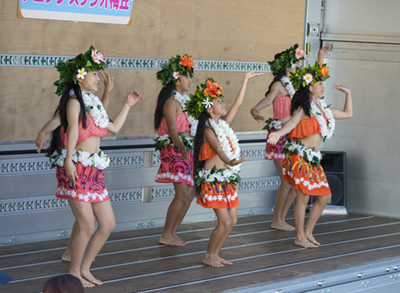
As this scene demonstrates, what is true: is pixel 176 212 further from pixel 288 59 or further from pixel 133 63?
pixel 288 59

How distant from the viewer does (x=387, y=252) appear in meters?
5.64

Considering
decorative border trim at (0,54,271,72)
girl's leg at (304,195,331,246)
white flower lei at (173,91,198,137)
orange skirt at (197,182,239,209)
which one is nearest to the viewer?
orange skirt at (197,182,239,209)

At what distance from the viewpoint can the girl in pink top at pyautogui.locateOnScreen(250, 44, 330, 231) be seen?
618 centimetres

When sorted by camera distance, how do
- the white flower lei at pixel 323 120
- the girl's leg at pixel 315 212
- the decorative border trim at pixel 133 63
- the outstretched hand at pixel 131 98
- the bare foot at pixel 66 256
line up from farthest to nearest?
the girl's leg at pixel 315 212 → the white flower lei at pixel 323 120 → the decorative border trim at pixel 133 63 → the bare foot at pixel 66 256 → the outstretched hand at pixel 131 98

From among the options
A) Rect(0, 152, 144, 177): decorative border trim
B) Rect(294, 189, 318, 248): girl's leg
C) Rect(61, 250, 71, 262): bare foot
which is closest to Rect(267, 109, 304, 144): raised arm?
Rect(294, 189, 318, 248): girl's leg

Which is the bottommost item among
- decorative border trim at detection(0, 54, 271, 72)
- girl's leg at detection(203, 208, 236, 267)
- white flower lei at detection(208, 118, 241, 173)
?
girl's leg at detection(203, 208, 236, 267)

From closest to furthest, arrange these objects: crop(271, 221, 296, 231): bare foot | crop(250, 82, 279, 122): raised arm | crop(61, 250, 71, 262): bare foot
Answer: crop(61, 250, 71, 262): bare foot, crop(250, 82, 279, 122): raised arm, crop(271, 221, 296, 231): bare foot

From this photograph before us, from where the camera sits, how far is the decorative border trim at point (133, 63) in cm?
526

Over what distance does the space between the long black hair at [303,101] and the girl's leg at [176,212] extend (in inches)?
45.5

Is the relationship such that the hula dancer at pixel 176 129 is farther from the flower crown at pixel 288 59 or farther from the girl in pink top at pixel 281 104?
the flower crown at pixel 288 59

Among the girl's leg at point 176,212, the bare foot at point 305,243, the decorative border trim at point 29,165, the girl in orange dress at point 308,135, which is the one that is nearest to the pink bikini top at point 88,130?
the decorative border trim at point 29,165

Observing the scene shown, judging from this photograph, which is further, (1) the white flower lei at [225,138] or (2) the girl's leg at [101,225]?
(1) the white flower lei at [225,138]

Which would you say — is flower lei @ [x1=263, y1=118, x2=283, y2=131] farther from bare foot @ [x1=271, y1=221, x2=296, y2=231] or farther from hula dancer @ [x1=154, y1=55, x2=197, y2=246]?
hula dancer @ [x1=154, y1=55, x2=197, y2=246]

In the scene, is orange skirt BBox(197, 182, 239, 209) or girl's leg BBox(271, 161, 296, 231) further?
girl's leg BBox(271, 161, 296, 231)
